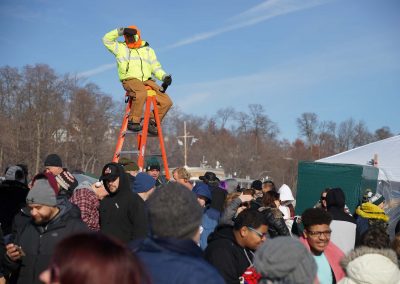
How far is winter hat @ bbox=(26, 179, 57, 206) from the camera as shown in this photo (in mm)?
4469

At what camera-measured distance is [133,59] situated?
8.95 m

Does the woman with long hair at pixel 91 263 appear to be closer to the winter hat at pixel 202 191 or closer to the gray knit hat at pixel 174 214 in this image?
the gray knit hat at pixel 174 214

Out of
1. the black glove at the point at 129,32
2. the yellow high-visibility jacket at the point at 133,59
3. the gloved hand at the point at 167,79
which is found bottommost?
the gloved hand at the point at 167,79

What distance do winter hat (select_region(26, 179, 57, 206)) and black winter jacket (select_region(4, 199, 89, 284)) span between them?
0.11 m

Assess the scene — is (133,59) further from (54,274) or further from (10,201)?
(54,274)

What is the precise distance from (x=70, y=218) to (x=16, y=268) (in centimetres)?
59

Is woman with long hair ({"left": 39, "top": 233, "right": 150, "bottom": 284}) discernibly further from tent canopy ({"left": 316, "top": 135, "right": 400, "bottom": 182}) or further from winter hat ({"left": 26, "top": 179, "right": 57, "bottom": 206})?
tent canopy ({"left": 316, "top": 135, "right": 400, "bottom": 182})

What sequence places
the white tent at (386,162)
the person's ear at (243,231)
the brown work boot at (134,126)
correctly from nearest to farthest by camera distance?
1. the person's ear at (243,231)
2. the brown work boot at (134,126)
3. the white tent at (386,162)

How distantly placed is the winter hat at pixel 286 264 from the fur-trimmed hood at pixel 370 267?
1.17 metres

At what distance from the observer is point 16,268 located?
455 centimetres

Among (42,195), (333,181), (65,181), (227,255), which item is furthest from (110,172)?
(333,181)

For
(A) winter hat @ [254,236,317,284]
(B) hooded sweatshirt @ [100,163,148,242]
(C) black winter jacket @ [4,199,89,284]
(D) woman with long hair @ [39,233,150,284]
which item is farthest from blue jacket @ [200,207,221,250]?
(D) woman with long hair @ [39,233,150,284]

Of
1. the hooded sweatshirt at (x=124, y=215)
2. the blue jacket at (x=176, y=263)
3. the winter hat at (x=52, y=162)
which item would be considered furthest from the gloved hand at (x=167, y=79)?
the blue jacket at (x=176, y=263)

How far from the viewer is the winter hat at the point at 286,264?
303 centimetres
